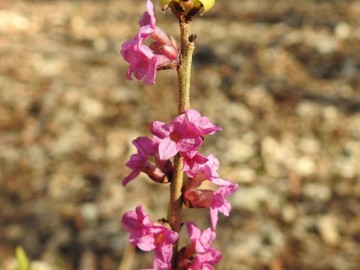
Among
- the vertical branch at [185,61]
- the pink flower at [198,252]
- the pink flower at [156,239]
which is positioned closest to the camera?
the vertical branch at [185,61]

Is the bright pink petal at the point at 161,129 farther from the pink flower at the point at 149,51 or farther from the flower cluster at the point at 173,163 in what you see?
the pink flower at the point at 149,51

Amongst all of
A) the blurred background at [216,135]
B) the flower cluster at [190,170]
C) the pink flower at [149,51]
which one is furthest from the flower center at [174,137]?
the blurred background at [216,135]

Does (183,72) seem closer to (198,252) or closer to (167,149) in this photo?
(167,149)

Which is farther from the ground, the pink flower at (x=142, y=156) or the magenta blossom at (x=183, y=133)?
the pink flower at (x=142, y=156)

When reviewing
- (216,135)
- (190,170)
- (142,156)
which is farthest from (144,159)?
(216,135)

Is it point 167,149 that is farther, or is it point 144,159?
point 144,159

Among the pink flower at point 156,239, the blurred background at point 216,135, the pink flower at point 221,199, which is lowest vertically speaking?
the pink flower at point 156,239
